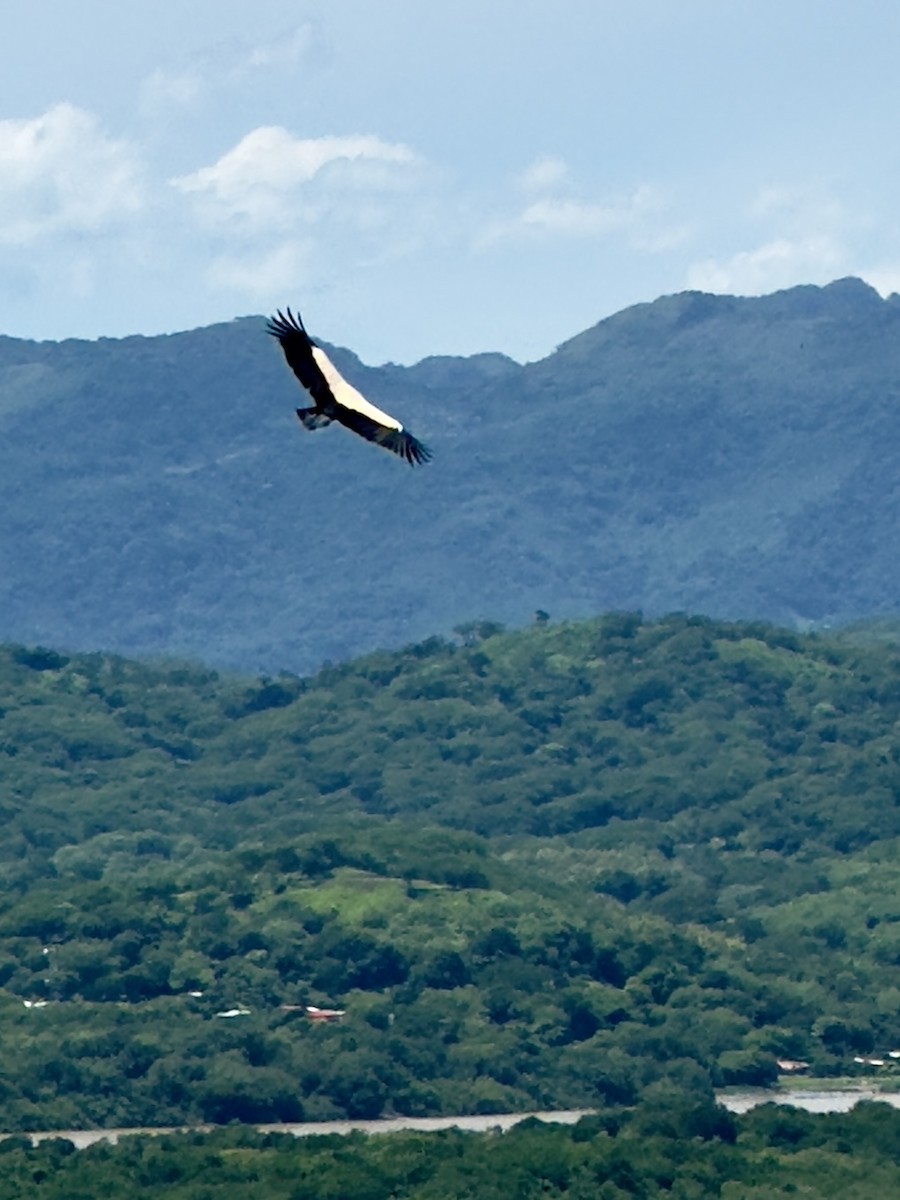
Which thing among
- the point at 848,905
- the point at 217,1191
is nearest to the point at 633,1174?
the point at 217,1191

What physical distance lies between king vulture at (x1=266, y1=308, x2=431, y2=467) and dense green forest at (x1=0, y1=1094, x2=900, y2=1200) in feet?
192

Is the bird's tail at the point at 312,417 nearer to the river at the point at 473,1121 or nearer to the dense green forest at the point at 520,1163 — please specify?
the dense green forest at the point at 520,1163

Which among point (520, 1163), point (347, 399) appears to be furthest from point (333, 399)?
point (520, 1163)

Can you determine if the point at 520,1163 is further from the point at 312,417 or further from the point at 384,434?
the point at 384,434

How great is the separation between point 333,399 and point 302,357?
1.83 ft

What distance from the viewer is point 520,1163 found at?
101m

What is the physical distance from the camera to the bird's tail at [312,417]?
40.2 metres

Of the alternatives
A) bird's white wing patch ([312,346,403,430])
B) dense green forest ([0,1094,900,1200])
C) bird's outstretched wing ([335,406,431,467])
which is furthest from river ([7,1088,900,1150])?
bird's white wing patch ([312,346,403,430])

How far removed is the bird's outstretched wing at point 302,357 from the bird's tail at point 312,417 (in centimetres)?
16

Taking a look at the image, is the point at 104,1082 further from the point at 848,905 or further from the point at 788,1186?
the point at 848,905

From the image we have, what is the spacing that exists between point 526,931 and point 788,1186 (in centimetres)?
6389

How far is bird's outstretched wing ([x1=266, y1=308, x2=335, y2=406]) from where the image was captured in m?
39.6

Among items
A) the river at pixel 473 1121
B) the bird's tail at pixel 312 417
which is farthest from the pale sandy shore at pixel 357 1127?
the bird's tail at pixel 312 417

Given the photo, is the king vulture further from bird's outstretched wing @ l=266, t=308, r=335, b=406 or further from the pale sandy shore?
the pale sandy shore
